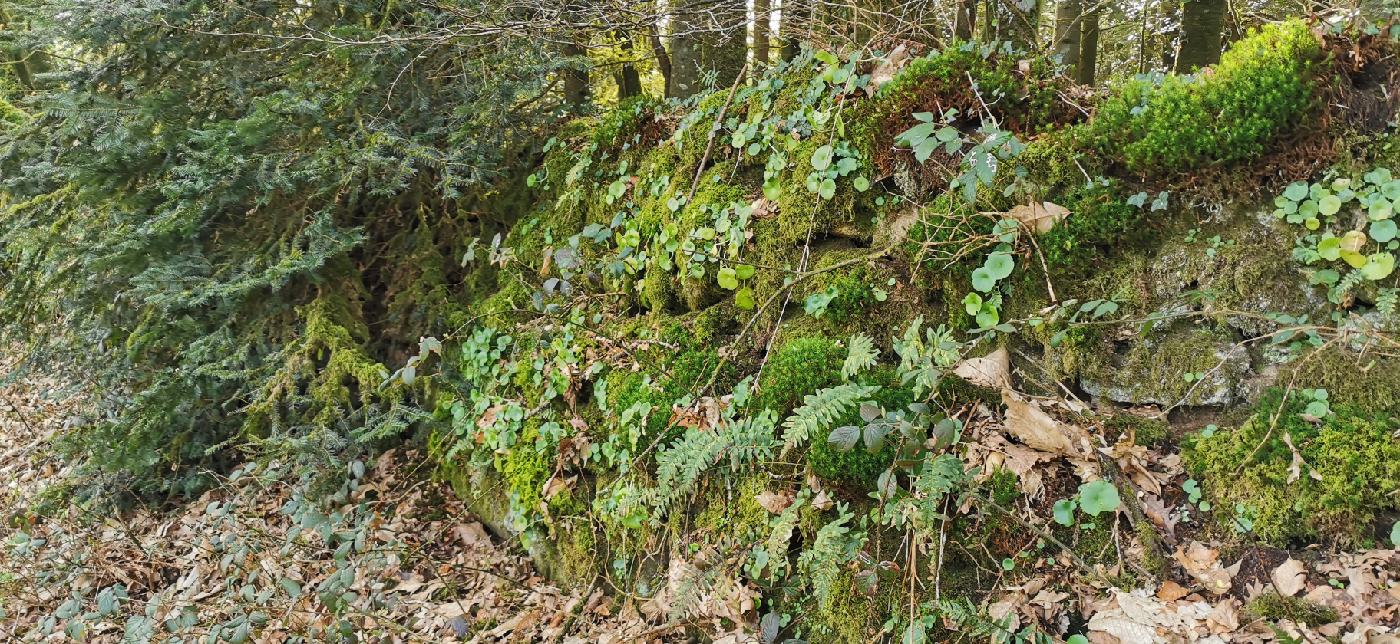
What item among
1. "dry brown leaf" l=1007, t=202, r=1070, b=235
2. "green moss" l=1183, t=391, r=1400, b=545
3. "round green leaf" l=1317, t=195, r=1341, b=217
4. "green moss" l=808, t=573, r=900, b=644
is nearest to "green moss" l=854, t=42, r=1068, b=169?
"dry brown leaf" l=1007, t=202, r=1070, b=235

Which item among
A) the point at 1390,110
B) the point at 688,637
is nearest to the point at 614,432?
the point at 688,637

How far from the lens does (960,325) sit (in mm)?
2982

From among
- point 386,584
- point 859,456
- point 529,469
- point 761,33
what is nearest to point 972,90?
point 859,456

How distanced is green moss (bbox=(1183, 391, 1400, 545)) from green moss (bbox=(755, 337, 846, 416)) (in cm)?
133

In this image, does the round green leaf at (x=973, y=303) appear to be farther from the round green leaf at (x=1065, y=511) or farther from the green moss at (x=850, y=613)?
the green moss at (x=850, y=613)

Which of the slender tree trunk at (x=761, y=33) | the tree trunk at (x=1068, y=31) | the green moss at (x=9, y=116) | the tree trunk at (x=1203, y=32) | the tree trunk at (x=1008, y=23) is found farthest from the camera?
the slender tree trunk at (x=761, y=33)

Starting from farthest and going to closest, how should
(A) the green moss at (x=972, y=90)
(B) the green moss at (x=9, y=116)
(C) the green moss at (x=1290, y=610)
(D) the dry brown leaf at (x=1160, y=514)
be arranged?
(B) the green moss at (x=9, y=116) < (A) the green moss at (x=972, y=90) < (D) the dry brown leaf at (x=1160, y=514) < (C) the green moss at (x=1290, y=610)

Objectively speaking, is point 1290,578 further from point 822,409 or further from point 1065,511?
point 822,409

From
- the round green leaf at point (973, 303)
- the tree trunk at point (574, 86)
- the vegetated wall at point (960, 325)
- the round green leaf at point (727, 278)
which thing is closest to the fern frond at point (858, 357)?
the vegetated wall at point (960, 325)

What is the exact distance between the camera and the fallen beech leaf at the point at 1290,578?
2.14m

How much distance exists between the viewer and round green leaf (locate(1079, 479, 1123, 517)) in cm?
229

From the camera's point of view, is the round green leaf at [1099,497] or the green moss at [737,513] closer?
the round green leaf at [1099,497]

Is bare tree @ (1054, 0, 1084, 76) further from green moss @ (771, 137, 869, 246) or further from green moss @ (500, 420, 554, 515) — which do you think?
green moss @ (500, 420, 554, 515)

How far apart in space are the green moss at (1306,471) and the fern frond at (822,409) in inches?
46.9
